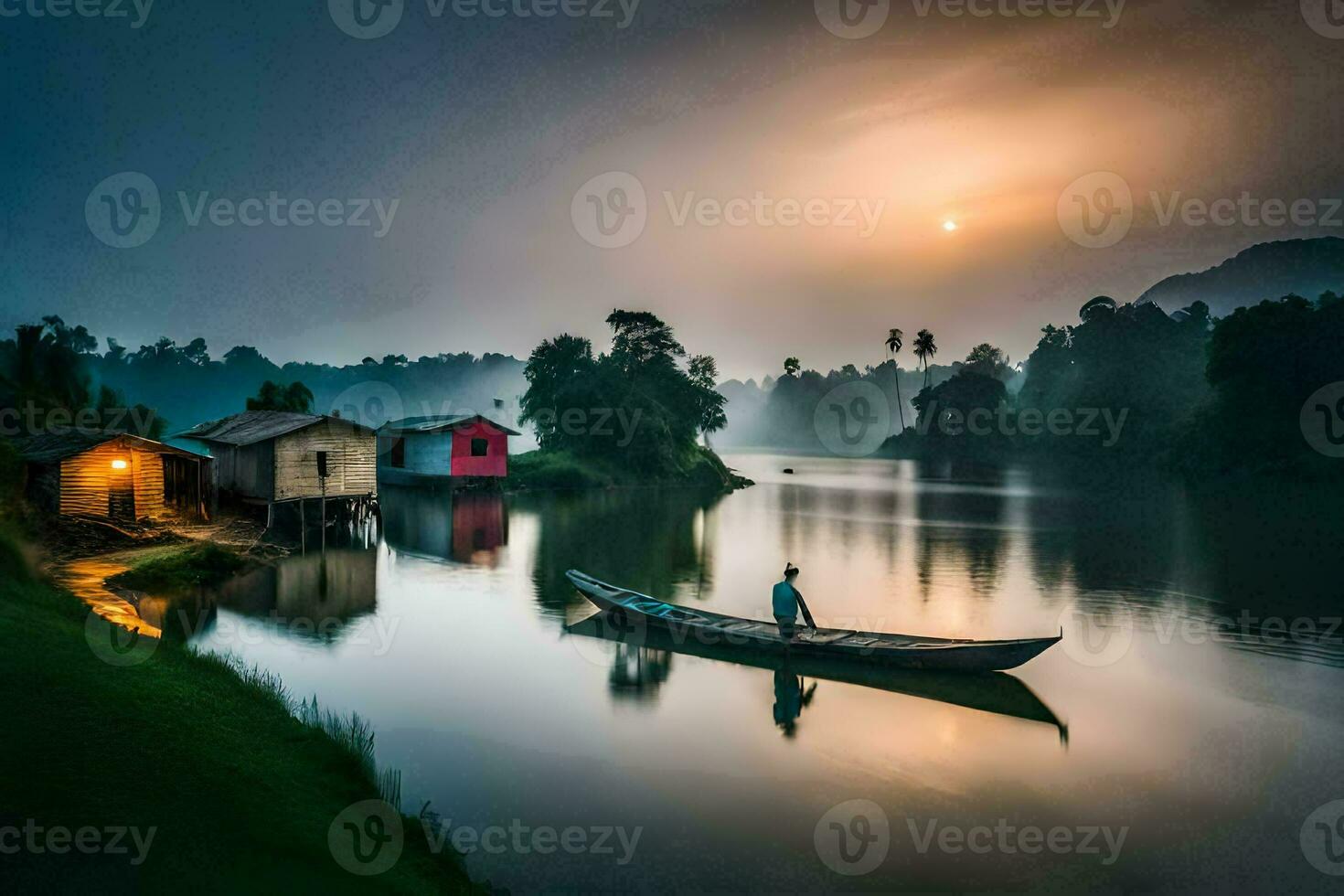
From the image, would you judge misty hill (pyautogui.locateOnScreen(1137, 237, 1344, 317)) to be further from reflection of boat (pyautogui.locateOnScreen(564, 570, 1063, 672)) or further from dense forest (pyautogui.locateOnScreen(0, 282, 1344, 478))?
reflection of boat (pyautogui.locateOnScreen(564, 570, 1063, 672))

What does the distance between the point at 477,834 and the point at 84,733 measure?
474cm

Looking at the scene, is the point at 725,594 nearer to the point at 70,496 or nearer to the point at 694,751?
the point at 694,751

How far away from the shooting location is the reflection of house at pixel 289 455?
33.1 meters

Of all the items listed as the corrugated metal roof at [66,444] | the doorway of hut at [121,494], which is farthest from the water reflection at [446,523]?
the corrugated metal roof at [66,444]

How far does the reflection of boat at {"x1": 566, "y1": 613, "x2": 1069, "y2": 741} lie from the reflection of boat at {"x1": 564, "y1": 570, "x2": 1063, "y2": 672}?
15 cm

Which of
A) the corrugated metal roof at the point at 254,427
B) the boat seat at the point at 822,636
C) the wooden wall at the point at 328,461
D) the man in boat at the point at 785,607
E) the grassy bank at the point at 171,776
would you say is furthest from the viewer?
the wooden wall at the point at 328,461

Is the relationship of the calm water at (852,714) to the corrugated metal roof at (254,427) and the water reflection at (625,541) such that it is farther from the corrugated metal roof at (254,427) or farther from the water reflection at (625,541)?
the corrugated metal roof at (254,427)

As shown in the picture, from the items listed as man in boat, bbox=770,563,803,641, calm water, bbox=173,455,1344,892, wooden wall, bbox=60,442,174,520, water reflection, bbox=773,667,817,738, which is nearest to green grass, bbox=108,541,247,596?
calm water, bbox=173,455,1344,892

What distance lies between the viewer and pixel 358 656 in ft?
59.9

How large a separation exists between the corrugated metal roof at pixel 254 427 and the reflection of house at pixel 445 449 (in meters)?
16.8

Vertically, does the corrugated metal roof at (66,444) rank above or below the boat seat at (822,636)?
above

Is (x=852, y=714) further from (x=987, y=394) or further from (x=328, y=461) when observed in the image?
(x=987, y=394)

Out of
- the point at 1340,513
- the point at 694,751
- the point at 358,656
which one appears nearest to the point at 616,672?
the point at 694,751

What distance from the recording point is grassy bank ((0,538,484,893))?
6.48 metres
